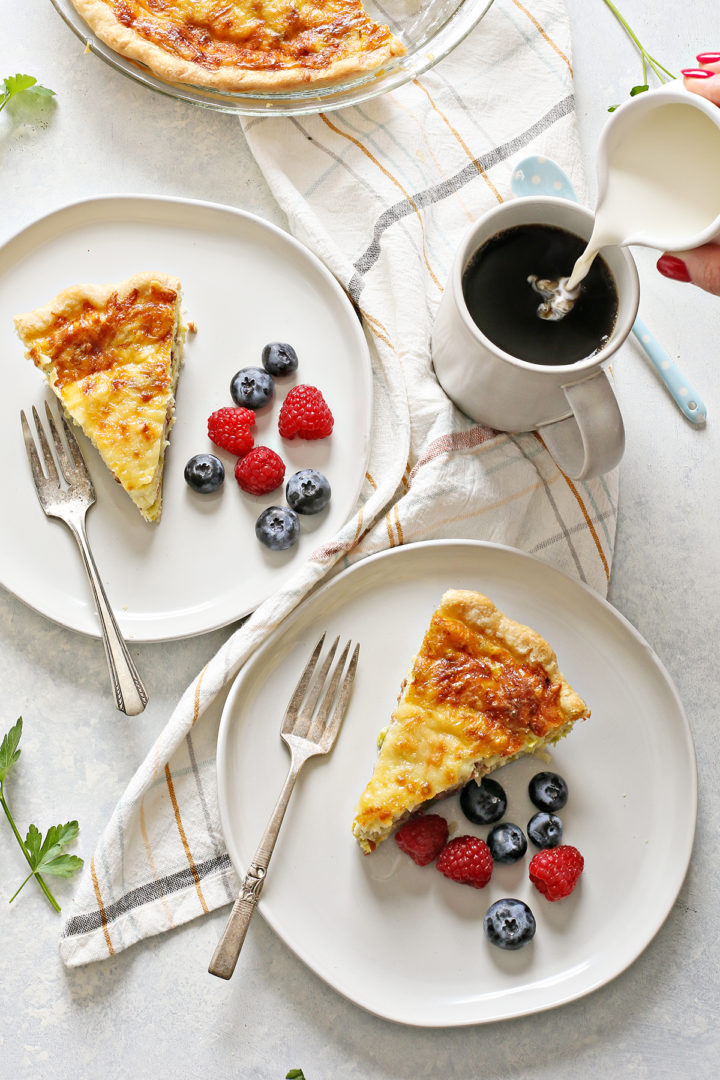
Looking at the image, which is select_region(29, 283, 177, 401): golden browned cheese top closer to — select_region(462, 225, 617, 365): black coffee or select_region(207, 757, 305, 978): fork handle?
select_region(462, 225, 617, 365): black coffee

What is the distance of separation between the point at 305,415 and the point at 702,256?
1.14 metres

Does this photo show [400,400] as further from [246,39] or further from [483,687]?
[246,39]

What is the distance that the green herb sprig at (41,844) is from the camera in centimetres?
259

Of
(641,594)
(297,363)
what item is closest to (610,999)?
(641,594)

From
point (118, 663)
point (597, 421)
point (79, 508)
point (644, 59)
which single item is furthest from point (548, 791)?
point (644, 59)

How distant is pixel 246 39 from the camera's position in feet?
9.53

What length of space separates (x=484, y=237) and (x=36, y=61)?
1633 millimetres

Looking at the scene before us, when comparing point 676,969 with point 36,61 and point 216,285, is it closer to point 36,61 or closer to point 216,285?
point 216,285

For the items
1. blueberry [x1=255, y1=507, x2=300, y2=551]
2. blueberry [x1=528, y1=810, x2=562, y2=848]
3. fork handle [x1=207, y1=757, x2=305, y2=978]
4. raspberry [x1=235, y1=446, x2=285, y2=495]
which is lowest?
blueberry [x1=528, y1=810, x2=562, y2=848]

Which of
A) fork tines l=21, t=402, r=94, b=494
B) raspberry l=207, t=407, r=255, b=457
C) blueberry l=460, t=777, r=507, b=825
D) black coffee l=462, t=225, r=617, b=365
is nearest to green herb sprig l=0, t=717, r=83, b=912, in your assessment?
fork tines l=21, t=402, r=94, b=494

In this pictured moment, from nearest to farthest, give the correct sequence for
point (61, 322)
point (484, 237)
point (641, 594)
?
point (484, 237), point (61, 322), point (641, 594)

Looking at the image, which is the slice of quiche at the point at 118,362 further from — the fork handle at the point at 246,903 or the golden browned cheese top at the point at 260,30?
the fork handle at the point at 246,903

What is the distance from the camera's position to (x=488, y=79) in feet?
9.55

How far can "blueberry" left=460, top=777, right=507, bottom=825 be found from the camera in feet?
8.27
